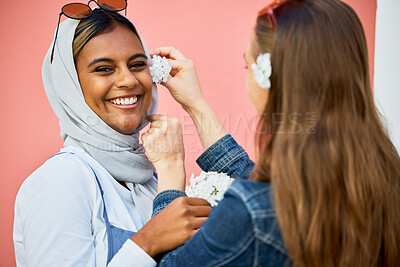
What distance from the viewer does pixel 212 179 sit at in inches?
52.9

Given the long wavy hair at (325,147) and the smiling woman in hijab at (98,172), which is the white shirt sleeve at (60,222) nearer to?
the smiling woman in hijab at (98,172)

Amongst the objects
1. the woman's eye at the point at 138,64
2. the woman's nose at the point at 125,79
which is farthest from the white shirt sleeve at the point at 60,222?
the woman's eye at the point at 138,64

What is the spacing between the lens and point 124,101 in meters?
1.60

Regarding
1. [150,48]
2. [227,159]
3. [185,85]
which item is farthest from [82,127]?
[150,48]

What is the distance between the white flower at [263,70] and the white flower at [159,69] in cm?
73

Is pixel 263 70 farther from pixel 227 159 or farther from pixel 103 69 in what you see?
pixel 103 69

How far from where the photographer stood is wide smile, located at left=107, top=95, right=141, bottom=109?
5.22ft

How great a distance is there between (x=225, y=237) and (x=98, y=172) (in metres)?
0.71

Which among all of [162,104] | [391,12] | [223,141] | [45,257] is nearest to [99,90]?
[223,141]

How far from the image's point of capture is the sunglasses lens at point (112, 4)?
5.22 feet

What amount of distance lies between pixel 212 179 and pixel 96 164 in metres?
0.45

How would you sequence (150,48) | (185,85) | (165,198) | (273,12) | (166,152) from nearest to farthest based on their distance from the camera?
(273,12)
(165,198)
(166,152)
(185,85)
(150,48)

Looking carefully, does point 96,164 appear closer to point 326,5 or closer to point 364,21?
point 326,5

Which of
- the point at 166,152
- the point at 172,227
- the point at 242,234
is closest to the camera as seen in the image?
the point at 242,234
